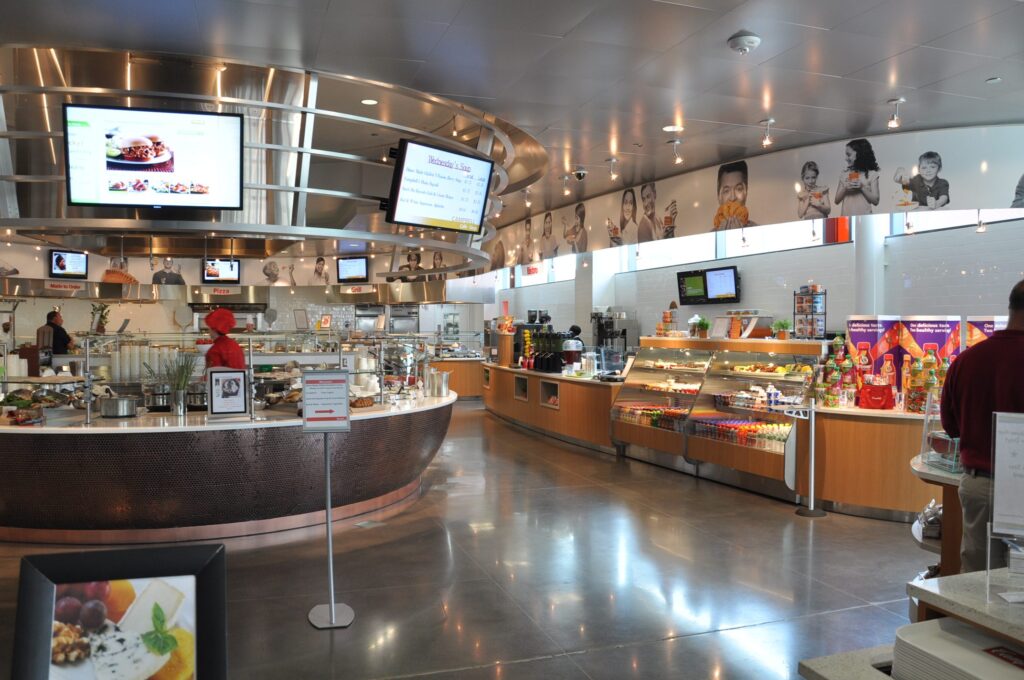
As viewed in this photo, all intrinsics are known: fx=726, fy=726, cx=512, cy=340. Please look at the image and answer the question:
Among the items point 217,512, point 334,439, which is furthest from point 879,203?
point 217,512

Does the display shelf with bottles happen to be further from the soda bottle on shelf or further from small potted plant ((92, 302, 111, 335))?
small potted plant ((92, 302, 111, 335))

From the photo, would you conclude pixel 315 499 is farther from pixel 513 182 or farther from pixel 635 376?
pixel 513 182

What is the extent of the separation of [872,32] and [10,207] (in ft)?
22.4

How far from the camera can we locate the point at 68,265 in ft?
41.1

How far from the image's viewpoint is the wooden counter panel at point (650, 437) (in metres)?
8.41

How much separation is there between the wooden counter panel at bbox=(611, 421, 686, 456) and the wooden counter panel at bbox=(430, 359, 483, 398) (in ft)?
22.9

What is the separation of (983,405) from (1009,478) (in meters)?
1.62

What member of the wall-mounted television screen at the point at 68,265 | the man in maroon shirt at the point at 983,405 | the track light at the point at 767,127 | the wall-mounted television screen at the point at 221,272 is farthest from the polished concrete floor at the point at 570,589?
the wall-mounted television screen at the point at 68,265

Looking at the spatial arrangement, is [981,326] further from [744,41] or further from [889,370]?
[744,41]

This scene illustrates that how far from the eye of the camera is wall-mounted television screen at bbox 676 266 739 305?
1138cm

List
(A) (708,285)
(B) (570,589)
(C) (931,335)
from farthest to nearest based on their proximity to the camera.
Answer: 1. (A) (708,285)
2. (C) (931,335)
3. (B) (570,589)

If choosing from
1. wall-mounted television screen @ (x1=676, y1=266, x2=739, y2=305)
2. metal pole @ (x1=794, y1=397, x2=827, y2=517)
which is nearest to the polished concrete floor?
metal pole @ (x1=794, y1=397, x2=827, y2=517)

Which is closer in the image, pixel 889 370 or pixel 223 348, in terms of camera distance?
pixel 223 348

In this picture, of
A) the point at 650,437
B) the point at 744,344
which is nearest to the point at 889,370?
the point at 744,344
